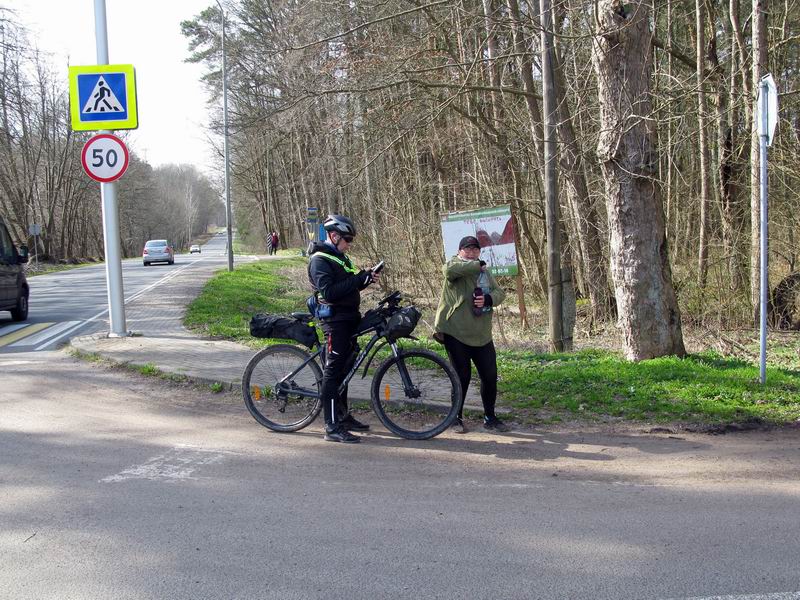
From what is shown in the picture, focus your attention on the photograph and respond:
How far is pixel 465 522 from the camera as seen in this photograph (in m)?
4.32

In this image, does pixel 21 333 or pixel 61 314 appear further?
pixel 61 314

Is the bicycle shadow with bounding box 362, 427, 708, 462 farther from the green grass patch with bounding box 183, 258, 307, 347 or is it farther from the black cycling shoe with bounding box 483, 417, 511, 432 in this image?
the green grass patch with bounding box 183, 258, 307, 347

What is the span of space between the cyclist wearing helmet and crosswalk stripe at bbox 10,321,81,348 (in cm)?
740

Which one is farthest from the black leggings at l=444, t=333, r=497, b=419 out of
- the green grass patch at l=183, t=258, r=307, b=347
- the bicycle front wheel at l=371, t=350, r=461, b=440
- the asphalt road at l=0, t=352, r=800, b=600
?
the green grass patch at l=183, t=258, r=307, b=347

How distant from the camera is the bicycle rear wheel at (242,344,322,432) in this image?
253 inches

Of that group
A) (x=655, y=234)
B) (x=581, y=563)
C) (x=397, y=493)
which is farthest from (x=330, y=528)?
(x=655, y=234)

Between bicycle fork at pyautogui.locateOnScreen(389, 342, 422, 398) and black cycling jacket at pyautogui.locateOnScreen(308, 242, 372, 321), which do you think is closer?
black cycling jacket at pyautogui.locateOnScreen(308, 242, 372, 321)

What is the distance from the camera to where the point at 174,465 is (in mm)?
5414

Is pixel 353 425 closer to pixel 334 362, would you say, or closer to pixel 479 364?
pixel 334 362

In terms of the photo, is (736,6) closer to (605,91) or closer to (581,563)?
(605,91)

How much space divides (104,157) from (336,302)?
6.15 metres

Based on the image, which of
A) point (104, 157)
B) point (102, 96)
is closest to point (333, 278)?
point (104, 157)

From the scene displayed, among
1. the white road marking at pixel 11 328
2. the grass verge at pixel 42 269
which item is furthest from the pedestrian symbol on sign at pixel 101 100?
the grass verge at pixel 42 269

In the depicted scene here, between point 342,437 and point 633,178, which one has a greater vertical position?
point 633,178
